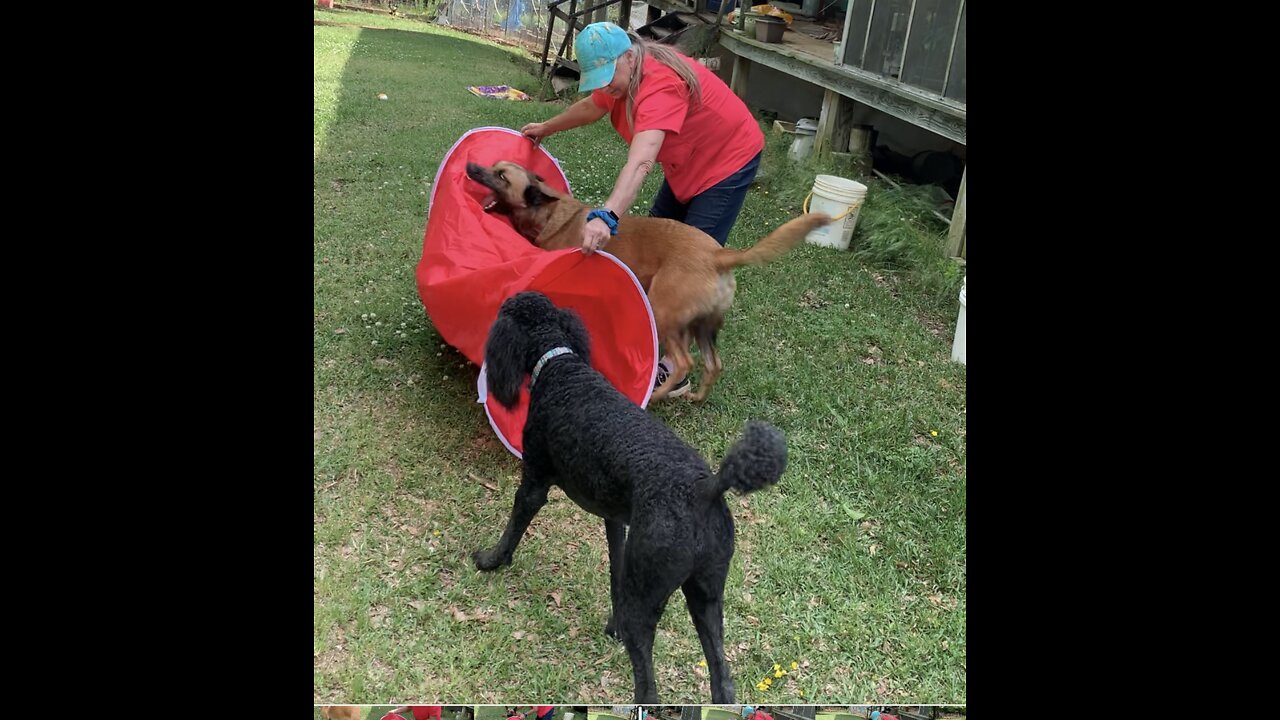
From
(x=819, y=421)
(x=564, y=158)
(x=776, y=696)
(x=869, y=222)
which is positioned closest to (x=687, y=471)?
(x=776, y=696)

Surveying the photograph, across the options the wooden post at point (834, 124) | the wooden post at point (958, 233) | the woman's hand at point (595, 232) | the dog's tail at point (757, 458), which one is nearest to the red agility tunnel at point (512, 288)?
the woman's hand at point (595, 232)

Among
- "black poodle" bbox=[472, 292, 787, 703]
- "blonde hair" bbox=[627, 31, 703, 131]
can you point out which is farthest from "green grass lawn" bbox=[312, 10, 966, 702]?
"blonde hair" bbox=[627, 31, 703, 131]

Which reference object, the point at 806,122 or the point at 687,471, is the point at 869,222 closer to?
the point at 806,122

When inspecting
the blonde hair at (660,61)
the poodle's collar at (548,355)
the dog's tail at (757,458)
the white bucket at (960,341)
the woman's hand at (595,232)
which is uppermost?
the blonde hair at (660,61)

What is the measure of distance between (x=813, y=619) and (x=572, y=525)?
1.04 metres

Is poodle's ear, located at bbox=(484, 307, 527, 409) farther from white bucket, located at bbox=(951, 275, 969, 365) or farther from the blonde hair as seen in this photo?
white bucket, located at bbox=(951, 275, 969, 365)

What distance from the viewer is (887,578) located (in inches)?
132

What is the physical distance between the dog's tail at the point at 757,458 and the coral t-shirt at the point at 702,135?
6.82ft

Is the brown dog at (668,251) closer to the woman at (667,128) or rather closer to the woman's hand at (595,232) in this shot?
the woman at (667,128)

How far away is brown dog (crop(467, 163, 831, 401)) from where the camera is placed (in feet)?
12.4

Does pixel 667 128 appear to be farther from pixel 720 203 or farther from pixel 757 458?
pixel 757 458

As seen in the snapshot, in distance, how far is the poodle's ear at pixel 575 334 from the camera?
9.23 feet

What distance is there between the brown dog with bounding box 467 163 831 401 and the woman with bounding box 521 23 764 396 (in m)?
0.24

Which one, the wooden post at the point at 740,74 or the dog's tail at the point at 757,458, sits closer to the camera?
the dog's tail at the point at 757,458
